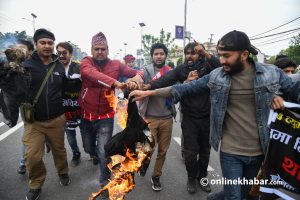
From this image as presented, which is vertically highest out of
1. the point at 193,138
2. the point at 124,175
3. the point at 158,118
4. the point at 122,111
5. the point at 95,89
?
the point at 95,89

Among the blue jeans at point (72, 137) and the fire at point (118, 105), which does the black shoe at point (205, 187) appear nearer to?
the fire at point (118, 105)

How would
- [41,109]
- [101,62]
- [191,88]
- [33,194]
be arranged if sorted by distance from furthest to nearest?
1. [101,62]
2. [41,109]
3. [33,194]
4. [191,88]

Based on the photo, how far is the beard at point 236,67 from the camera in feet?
8.71

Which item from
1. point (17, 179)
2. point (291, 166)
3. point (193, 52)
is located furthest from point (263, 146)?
point (17, 179)

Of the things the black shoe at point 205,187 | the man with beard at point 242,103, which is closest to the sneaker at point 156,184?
the black shoe at point 205,187

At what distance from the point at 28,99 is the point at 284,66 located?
166 inches

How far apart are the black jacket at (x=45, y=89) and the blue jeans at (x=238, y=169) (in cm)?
247

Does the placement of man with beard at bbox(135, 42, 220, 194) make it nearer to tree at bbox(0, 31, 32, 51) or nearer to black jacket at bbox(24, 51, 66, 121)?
black jacket at bbox(24, 51, 66, 121)

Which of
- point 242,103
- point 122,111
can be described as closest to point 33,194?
point 122,111

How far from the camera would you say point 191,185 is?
160 inches

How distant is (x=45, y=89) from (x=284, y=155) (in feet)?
10.1

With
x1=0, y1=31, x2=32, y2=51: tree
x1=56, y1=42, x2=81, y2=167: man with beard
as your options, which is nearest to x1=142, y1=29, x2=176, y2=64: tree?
x1=0, y1=31, x2=32, y2=51: tree

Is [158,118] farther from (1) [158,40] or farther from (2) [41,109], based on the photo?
(1) [158,40]

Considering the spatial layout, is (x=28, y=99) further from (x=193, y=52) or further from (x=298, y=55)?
(x=298, y=55)
